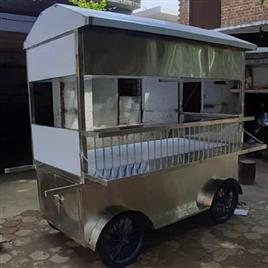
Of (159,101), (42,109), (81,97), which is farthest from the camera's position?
(159,101)

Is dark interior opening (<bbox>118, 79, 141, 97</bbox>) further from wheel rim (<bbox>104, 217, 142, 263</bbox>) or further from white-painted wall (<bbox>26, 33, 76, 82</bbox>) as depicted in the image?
wheel rim (<bbox>104, 217, 142, 263</bbox>)

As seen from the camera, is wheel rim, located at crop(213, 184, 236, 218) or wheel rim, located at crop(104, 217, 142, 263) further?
wheel rim, located at crop(213, 184, 236, 218)

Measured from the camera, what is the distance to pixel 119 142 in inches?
126

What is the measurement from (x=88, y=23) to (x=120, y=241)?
1.73m

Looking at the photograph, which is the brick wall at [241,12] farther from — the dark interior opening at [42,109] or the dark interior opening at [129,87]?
the dark interior opening at [42,109]

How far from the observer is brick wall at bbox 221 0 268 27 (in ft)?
23.1

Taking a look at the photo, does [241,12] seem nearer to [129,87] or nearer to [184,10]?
[184,10]

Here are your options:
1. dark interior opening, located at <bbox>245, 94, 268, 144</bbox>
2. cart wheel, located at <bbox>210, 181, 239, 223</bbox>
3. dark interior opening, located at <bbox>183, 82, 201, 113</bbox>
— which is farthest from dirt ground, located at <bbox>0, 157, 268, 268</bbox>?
dark interior opening, located at <bbox>245, 94, 268, 144</bbox>

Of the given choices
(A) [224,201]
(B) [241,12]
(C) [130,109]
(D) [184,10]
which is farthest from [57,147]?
(D) [184,10]

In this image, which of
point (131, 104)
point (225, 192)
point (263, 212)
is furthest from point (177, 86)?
point (263, 212)

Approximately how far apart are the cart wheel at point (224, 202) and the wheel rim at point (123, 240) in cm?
104

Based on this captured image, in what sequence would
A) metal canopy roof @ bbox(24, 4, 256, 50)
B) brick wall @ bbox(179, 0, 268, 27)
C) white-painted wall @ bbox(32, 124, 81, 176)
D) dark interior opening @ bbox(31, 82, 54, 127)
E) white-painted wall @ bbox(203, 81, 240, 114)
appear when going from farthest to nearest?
brick wall @ bbox(179, 0, 268, 27), white-painted wall @ bbox(203, 81, 240, 114), dark interior opening @ bbox(31, 82, 54, 127), white-painted wall @ bbox(32, 124, 81, 176), metal canopy roof @ bbox(24, 4, 256, 50)

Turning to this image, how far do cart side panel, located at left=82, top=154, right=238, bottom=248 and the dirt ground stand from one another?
0.25 meters

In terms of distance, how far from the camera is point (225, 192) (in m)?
3.67
